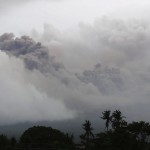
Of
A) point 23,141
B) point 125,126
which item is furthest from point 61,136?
point 125,126

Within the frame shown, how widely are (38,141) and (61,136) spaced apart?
27.8 feet

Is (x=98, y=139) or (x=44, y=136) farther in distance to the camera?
(x=44, y=136)

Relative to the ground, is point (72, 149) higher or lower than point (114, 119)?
lower

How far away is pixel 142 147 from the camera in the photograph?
Result: 102 meters

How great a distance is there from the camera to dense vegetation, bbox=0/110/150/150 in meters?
102

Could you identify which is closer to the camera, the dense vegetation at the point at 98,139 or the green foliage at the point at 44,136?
the dense vegetation at the point at 98,139

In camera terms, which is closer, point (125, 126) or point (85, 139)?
point (125, 126)

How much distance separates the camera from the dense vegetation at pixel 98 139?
102 metres

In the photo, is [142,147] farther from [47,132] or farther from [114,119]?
[47,132]

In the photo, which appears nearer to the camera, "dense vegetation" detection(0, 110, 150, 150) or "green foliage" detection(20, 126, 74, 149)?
"dense vegetation" detection(0, 110, 150, 150)

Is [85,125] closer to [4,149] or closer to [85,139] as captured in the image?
[85,139]

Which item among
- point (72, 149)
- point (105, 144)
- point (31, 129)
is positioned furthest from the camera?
point (31, 129)

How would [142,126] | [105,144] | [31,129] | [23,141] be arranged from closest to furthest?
[105,144] < [142,126] < [23,141] < [31,129]

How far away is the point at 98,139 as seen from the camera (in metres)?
110
